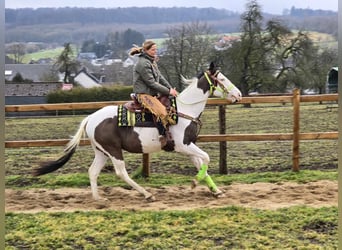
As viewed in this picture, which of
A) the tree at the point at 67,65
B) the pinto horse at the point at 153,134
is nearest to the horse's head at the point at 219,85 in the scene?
the pinto horse at the point at 153,134

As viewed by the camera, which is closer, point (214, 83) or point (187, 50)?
point (214, 83)

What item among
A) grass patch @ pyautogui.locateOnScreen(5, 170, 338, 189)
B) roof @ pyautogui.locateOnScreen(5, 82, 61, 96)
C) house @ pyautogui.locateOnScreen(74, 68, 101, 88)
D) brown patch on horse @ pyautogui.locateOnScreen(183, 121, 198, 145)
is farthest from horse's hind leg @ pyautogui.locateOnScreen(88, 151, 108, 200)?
house @ pyautogui.locateOnScreen(74, 68, 101, 88)

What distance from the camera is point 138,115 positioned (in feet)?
17.6

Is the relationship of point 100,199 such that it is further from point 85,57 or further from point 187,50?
point 85,57

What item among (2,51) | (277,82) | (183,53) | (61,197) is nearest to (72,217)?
(61,197)

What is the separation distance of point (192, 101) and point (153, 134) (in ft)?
1.99

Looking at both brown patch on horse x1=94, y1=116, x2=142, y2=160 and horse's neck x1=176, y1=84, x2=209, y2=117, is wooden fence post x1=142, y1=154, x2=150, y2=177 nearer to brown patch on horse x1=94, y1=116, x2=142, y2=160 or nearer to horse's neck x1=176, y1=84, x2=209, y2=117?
brown patch on horse x1=94, y1=116, x2=142, y2=160

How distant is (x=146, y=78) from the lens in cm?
527

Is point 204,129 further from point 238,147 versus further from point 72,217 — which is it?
point 72,217

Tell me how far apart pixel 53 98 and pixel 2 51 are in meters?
25.1

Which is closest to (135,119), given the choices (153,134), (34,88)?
(153,134)

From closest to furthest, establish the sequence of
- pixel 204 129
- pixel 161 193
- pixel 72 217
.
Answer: pixel 72 217 → pixel 161 193 → pixel 204 129

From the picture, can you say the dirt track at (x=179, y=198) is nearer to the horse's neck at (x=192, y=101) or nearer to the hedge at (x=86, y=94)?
the horse's neck at (x=192, y=101)

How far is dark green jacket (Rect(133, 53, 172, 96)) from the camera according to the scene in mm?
5266
